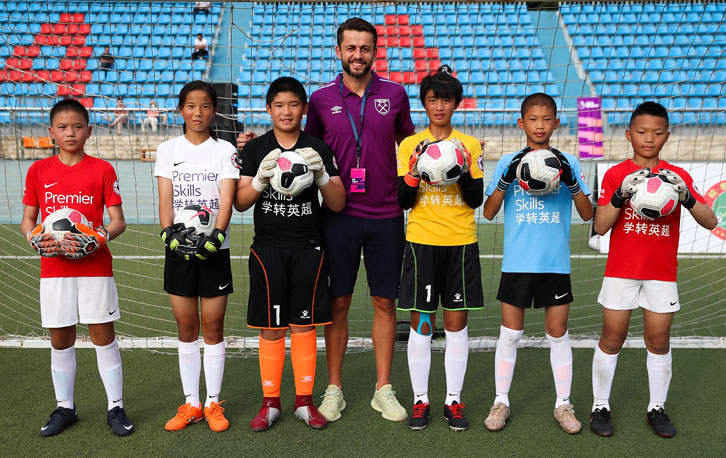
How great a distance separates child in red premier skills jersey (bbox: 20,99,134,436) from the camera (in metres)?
2.86

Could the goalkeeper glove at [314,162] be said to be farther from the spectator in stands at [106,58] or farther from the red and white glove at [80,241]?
the spectator in stands at [106,58]

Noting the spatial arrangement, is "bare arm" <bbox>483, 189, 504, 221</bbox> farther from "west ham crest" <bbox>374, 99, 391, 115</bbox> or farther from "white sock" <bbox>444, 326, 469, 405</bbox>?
"west ham crest" <bbox>374, 99, 391, 115</bbox>

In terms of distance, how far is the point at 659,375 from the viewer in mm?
2967

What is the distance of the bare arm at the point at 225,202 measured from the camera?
2871mm

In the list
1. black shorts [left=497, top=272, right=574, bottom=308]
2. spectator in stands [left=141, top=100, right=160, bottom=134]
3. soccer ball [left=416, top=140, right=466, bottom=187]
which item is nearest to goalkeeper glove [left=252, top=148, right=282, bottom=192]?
soccer ball [left=416, top=140, right=466, bottom=187]

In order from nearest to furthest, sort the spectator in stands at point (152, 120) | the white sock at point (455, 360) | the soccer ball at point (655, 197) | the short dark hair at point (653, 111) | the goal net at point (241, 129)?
the soccer ball at point (655, 197)
the short dark hair at point (653, 111)
the white sock at point (455, 360)
the goal net at point (241, 129)
the spectator in stands at point (152, 120)

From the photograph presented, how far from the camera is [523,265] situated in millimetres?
Answer: 2938

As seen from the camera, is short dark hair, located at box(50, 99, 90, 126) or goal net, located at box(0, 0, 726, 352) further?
goal net, located at box(0, 0, 726, 352)

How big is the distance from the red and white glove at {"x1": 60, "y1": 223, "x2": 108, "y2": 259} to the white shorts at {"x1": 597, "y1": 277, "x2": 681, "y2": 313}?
8.03 feet

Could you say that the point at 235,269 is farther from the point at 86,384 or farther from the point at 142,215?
the point at 142,215

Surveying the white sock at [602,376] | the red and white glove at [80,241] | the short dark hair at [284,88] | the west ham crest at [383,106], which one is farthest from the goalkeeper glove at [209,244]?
the white sock at [602,376]

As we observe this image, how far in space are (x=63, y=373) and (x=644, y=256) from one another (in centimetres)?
291

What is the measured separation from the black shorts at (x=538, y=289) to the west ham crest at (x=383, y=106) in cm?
105

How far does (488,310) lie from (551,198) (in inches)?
89.3
